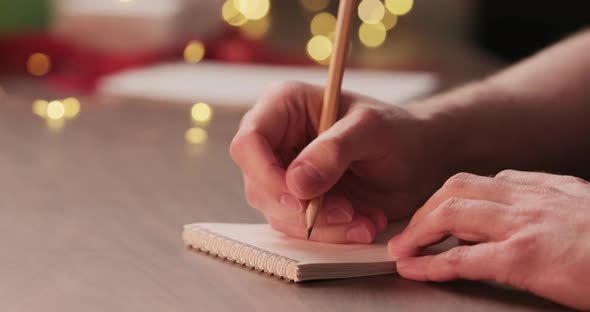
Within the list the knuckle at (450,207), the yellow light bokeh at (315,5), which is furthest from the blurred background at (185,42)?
the knuckle at (450,207)

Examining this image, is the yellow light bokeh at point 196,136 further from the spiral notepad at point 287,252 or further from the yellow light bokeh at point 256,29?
the yellow light bokeh at point 256,29

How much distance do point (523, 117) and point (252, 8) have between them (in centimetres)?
146

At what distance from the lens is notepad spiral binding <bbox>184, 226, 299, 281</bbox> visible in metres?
0.75

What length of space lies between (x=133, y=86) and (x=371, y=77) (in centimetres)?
42

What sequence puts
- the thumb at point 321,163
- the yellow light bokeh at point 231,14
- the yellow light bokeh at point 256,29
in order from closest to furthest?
the thumb at point 321,163, the yellow light bokeh at point 231,14, the yellow light bokeh at point 256,29

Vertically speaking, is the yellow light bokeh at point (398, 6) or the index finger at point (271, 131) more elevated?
the index finger at point (271, 131)

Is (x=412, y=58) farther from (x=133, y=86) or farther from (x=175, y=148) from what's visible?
(x=175, y=148)

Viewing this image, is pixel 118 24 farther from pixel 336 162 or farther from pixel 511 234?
pixel 511 234

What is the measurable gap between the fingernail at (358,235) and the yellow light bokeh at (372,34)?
1.57 meters

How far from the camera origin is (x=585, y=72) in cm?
115

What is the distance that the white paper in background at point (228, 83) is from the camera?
1.55 metres

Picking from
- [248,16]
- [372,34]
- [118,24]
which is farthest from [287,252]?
[372,34]

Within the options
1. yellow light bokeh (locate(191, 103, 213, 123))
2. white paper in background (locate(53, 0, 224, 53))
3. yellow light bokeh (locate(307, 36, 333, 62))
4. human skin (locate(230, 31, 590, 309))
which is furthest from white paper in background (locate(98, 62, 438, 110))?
human skin (locate(230, 31, 590, 309))

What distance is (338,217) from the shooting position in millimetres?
828
